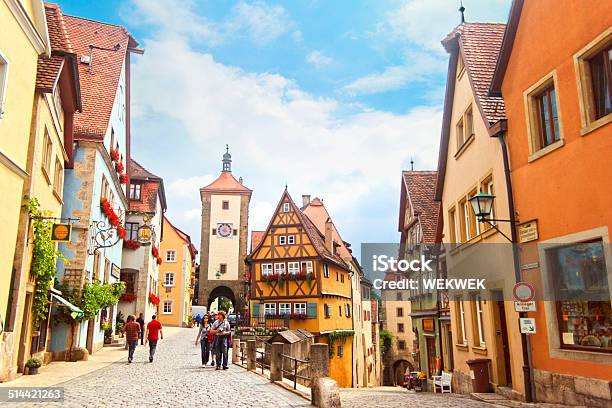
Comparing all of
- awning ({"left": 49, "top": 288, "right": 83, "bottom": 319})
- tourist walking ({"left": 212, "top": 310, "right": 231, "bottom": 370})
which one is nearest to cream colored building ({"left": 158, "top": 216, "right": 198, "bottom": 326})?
awning ({"left": 49, "top": 288, "right": 83, "bottom": 319})

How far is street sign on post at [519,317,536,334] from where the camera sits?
32.6 feet

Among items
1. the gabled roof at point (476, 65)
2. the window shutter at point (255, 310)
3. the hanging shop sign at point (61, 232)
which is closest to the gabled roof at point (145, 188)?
the window shutter at point (255, 310)

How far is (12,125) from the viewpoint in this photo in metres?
10.9

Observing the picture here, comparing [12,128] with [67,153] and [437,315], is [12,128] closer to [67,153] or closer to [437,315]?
[67,153]

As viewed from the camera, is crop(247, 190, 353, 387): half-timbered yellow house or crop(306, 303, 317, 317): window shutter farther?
crop(247, 190, 353, 387): half-timbered yellow house

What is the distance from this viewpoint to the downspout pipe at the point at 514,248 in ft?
33.9

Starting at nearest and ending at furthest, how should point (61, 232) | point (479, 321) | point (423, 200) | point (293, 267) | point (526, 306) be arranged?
point (526, 306) → point (61, 232) → point (479, 321) → point (423, 200) → point (293, 267)

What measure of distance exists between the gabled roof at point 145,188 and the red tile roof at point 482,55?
22154 millimetres

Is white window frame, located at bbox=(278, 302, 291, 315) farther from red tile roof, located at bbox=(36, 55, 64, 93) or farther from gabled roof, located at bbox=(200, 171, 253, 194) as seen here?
red tile roof, located at bbox=(36, 55, 64, 93)

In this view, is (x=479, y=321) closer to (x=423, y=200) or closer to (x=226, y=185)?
(x=423, y=200)

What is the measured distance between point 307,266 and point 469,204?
21711 mm

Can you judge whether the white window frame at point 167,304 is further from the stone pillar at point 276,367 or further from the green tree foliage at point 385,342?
the stone pillar at point 276,367

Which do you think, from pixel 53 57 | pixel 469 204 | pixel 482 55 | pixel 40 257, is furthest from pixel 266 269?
pixel 53 57

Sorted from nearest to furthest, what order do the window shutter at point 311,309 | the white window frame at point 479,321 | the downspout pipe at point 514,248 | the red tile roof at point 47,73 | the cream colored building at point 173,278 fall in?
the downspout pipe at point 514,248, the red tile roof at point 47,73, the white window frame at point 479,321, the window shutter at point 311,309, the cream colored building at point 173,278
